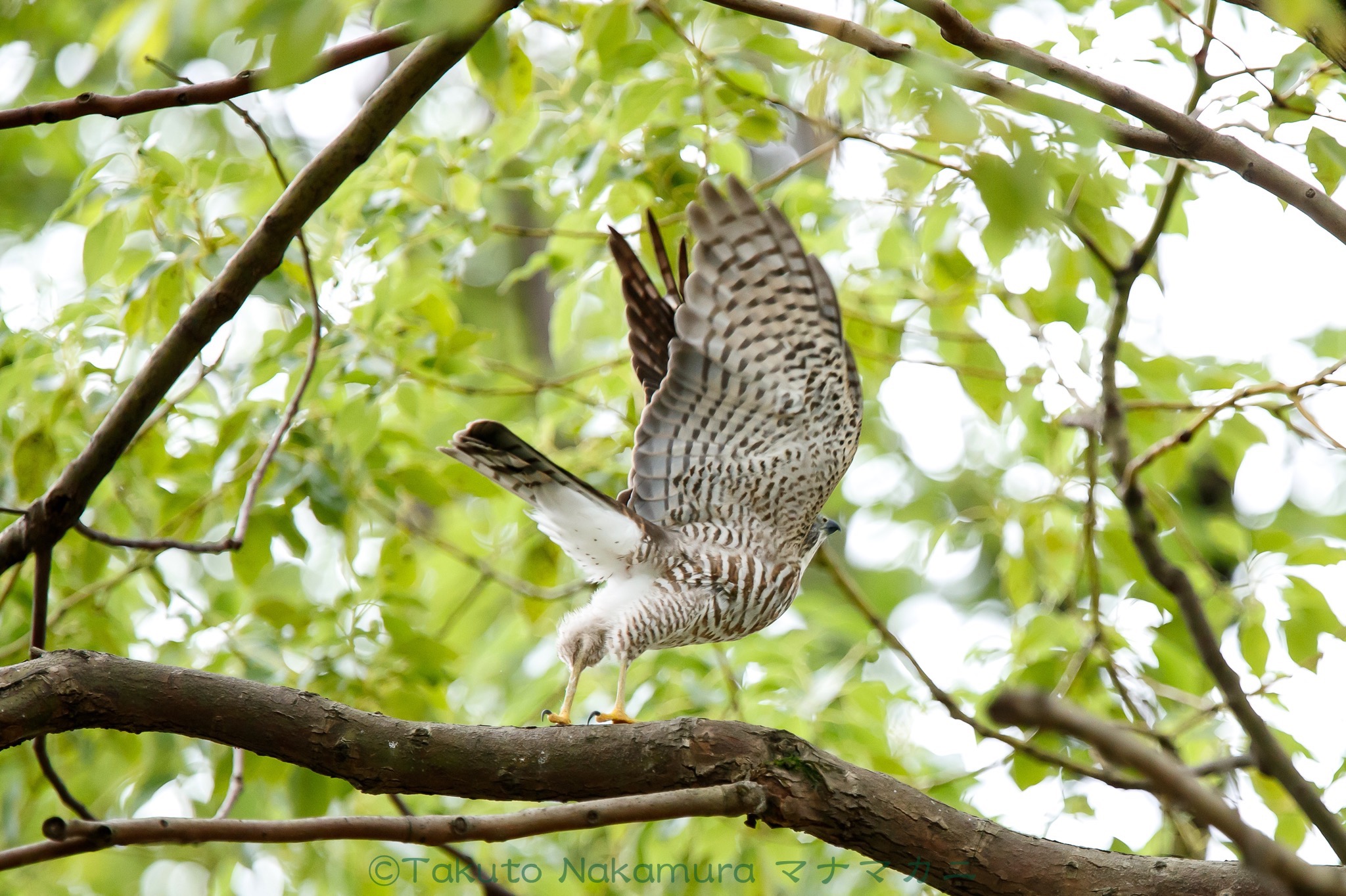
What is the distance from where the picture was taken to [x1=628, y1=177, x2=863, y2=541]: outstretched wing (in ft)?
10.5

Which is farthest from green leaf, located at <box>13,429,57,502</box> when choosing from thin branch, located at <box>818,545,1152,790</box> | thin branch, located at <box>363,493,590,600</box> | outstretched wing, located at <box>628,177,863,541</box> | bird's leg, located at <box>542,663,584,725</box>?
thin branch, located at <box>818,545,1152,790</box>

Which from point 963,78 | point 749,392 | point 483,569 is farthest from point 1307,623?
point 483,569

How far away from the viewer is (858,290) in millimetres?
4375

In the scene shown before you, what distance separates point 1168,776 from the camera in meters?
1.01

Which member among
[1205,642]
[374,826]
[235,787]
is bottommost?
[1205,642]

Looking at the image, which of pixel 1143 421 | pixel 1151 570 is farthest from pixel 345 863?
pixel 1151 570

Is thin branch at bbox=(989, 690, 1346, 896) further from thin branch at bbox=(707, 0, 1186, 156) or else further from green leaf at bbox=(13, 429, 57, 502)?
green leaf at bbox=(13, 429, 57, 502)

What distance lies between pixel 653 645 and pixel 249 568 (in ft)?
4.05

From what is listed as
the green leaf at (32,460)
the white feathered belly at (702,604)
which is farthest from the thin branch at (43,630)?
the white feathered belly at (702,604)

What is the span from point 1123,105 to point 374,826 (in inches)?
70.9

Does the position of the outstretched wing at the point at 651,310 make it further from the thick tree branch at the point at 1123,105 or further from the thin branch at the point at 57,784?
the thin branch at the point at 57,784

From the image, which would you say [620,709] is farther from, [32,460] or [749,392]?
[32,460]

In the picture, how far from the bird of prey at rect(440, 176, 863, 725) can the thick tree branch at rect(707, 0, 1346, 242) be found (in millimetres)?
1005

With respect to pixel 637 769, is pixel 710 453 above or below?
above
